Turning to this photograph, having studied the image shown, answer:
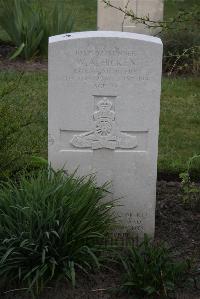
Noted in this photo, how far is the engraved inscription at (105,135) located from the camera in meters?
5.13

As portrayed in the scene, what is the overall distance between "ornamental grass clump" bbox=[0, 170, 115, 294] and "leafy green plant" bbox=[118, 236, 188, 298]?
201 mm

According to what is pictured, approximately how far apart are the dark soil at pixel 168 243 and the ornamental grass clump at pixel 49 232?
0.27 ft

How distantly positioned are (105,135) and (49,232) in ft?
3.13

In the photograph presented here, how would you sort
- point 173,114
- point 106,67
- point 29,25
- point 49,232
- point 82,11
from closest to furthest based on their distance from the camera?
point 49,232 → point 106,67 → point 173,114 → point 29,25 → point 82,11

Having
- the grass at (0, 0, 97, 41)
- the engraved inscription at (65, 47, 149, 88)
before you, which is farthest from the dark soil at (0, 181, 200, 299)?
the grass at (0, 0, 97, 41)

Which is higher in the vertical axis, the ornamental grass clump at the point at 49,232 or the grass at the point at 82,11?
the grass at the point at 82,11

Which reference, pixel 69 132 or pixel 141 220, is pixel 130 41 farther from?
pixel 141 220

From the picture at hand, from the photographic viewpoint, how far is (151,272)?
182 inches

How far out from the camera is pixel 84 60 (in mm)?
5059

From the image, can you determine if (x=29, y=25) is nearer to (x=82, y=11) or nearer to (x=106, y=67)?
(x=82, y=11)

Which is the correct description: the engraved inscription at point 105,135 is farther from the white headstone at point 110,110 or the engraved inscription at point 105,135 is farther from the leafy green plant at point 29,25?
the leafy green plant at point 29,25

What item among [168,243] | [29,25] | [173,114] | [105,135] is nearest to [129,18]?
[29,25]

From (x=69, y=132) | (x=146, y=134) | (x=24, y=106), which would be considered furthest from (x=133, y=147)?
(x=24, y=106)

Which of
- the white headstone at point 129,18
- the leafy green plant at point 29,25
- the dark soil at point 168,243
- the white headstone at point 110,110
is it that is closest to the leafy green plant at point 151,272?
the dark soil at point 168,243
